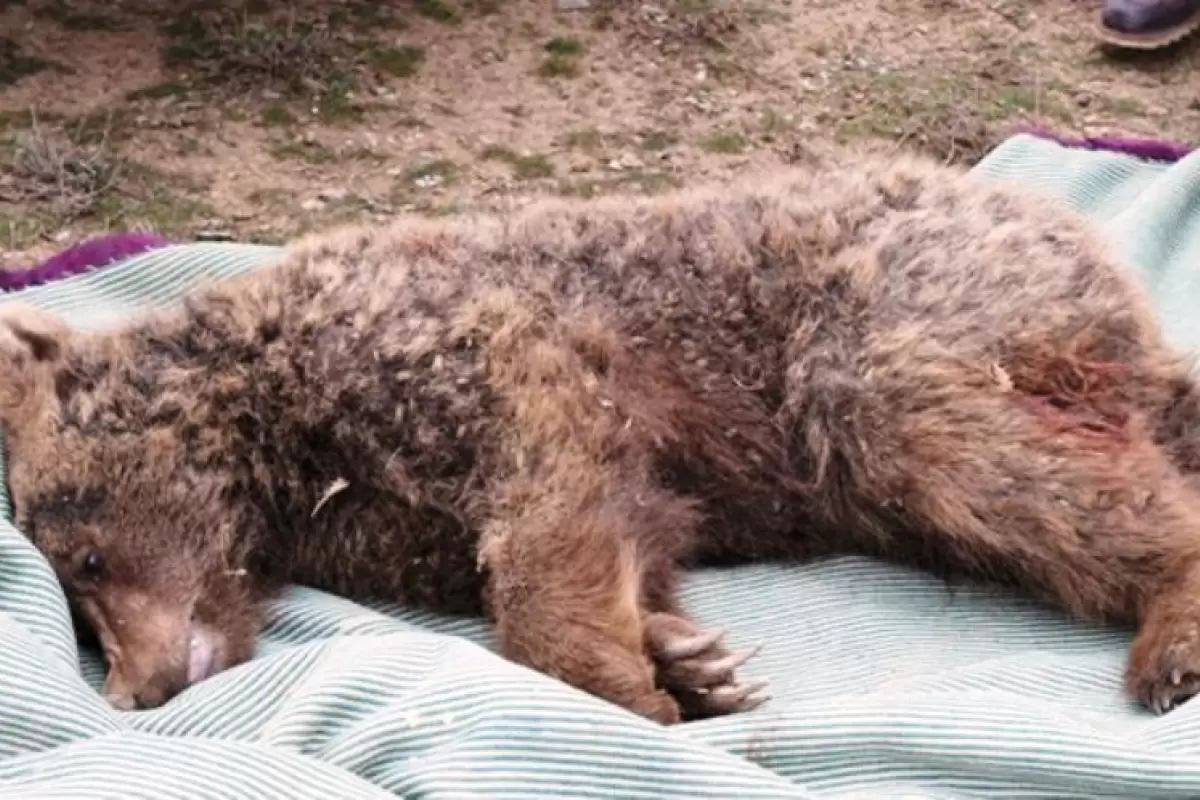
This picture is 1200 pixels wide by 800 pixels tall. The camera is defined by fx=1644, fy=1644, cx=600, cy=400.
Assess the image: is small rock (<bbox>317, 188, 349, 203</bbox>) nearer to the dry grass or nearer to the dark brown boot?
the dry grass

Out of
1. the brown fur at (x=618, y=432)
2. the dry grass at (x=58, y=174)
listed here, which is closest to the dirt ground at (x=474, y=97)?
the dry grass at (x=58, y=174)

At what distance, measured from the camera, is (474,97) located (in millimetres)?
6688

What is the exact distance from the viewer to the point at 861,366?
3.52 m

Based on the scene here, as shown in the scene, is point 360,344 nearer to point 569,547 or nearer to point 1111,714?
point 569,547

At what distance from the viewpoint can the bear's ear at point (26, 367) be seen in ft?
11.3

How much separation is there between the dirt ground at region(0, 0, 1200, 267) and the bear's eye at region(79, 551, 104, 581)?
2.52 m

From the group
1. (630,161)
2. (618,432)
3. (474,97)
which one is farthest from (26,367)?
(474,97)

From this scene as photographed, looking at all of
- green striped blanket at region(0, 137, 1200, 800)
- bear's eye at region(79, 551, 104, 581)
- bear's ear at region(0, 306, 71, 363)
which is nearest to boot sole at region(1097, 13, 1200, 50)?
green striped blanket at region(0, 137, 1200, 800)

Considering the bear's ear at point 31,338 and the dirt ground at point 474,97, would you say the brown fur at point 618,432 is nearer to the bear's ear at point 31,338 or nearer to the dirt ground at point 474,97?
the bear's ear at point 31,338

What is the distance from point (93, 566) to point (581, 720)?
3.74 ft

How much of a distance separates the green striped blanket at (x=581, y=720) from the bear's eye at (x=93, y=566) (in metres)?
0.10

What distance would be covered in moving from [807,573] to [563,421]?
0.72m

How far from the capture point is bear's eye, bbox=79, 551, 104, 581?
3230mm

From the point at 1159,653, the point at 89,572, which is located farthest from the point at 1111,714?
the point at 89,572
